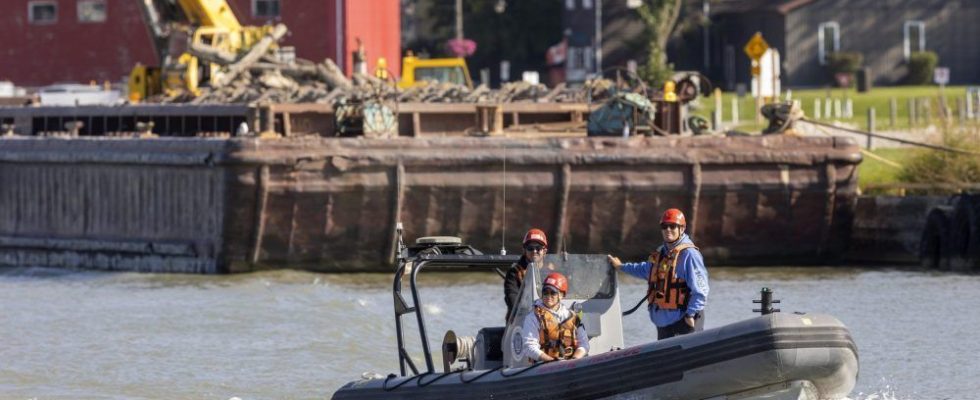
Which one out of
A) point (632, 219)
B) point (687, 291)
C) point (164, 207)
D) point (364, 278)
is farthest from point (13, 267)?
point (687, 291)

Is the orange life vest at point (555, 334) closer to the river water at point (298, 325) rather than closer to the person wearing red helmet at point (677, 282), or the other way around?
the person wearing red helmet at point (677, 282)

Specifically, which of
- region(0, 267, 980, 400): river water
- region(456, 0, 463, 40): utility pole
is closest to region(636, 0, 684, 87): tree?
region(456, 0, 463, 40): utility pole

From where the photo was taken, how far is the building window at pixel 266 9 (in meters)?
40.9

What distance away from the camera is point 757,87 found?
96.9ft

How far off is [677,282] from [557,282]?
0.97 meters

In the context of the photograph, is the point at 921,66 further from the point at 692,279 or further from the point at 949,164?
the point at 692,279

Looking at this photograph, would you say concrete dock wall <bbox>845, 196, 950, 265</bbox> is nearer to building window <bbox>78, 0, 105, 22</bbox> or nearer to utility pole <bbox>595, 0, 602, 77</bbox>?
building window <bbox>78, 0, 105, 22</bbox>

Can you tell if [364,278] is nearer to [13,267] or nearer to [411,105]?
[411,105]

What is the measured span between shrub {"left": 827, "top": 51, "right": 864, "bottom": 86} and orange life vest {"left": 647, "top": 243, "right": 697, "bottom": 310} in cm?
4634

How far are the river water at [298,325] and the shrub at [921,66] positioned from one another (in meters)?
35.5

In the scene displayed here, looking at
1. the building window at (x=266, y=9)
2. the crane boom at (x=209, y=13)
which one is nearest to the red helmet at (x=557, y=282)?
the crane boom at (x=209, y=13)

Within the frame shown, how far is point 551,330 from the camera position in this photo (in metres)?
12.4

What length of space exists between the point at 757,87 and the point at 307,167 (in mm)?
9083

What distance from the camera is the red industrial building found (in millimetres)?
40656
